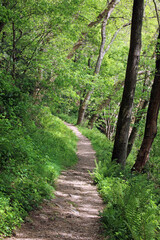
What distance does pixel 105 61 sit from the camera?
27.4 metres

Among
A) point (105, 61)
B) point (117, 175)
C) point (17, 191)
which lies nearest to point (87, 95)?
point (105, 61)

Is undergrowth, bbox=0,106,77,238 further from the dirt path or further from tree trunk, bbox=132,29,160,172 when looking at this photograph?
tree trunk, bbox=132,29,160,172

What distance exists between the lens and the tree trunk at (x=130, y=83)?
27.8 ft

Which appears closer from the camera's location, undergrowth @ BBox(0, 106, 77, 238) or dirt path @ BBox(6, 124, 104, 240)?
undergrowth @ BBox(0, 106, 77, 238)

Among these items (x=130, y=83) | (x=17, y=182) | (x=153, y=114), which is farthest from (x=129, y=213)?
(x=153, y=114)

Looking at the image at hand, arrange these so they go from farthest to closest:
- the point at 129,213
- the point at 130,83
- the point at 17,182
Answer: the point at 130,83, the point at 17,182, the point at 129,213

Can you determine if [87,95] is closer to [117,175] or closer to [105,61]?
[105,61]

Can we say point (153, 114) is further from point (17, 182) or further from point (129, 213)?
point (17, 182)

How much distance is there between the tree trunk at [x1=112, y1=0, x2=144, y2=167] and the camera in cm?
848

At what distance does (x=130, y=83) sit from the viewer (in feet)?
28.7

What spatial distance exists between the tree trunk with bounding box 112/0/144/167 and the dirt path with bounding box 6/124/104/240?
79.7 inches

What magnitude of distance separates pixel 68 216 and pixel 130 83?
18.1 ft

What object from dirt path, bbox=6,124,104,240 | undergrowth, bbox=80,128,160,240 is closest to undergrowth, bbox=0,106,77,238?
dirt path, bbox=6,124,104,240

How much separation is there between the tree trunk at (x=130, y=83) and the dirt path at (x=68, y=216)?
2.02m
